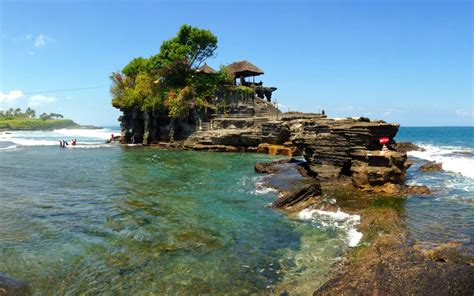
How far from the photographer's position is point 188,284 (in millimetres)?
8414

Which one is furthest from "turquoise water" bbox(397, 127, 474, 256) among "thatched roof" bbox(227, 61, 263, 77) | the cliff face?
"thatched roof" bbox(227, 61, 263, 77)

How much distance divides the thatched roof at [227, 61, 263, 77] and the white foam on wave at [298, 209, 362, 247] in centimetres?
3847

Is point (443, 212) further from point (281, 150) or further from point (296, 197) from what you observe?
point (281, 150)

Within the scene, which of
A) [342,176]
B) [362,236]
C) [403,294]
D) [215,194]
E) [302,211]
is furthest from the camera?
[342,176]

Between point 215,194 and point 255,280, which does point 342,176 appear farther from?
point 255,280

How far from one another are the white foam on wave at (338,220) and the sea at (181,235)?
35mm

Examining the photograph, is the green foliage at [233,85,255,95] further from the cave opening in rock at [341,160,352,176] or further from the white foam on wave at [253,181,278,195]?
the white foam on wave at [253,181,278,195]

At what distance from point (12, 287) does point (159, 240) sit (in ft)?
14.0

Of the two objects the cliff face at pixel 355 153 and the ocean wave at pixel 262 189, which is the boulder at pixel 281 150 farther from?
the ocean wave at pixel 262 189

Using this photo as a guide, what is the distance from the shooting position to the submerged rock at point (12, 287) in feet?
25.0

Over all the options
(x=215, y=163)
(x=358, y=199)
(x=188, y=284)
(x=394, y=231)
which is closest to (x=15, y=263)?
(x=188, y=284)

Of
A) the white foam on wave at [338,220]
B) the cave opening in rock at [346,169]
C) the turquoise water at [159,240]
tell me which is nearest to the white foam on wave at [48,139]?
the turquoise water at [159,240]

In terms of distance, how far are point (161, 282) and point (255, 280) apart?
87.9 inches

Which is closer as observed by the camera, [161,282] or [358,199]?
[161,282]
